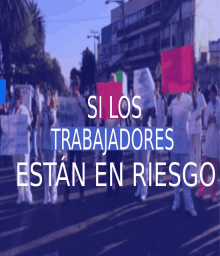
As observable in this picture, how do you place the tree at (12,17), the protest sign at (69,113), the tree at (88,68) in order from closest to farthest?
the protest sign at (69,113) < the tree at (12,17) < the tree at (88,68)

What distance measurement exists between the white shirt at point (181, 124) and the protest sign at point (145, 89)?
711 millimetres

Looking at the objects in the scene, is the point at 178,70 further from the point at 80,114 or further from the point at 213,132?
the point at 80,114

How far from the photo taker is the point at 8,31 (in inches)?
407

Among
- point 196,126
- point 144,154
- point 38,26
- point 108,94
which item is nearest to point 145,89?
point 108,94

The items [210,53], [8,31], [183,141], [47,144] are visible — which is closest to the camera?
[183,141]

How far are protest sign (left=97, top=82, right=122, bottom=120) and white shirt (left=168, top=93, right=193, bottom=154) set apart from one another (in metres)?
1.14

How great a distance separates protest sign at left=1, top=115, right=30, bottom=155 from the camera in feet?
19.9

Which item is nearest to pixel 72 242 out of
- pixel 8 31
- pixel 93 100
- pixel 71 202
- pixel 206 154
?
pixel 71 202

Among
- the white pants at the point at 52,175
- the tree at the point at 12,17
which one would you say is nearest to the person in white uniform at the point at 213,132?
the white pants at the point at 52,175

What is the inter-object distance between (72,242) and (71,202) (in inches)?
71.0

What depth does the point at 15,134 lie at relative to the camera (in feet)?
20.0

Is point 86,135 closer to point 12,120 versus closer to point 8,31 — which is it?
point 12,120

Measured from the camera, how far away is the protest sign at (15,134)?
606 centimetres

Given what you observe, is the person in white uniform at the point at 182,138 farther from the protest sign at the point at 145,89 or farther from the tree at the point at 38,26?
the tree at the point at 38,26
